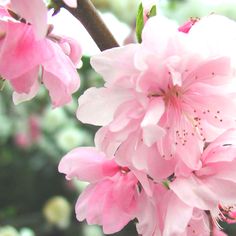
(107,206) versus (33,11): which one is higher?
(33,11)

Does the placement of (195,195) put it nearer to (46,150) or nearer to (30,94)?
(30,94)

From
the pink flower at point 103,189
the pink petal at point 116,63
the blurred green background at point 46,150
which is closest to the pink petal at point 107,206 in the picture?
the pink flower at point 103,189

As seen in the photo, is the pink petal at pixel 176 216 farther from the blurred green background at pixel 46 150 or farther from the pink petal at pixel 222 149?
the blurred green background at pixel 46 150

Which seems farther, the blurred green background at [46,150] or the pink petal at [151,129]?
the blurred green background at [46,150]

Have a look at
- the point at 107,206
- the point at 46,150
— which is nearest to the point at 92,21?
the point at 107,206

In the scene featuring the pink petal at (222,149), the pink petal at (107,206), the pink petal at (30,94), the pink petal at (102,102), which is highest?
the pink petal at (102,102)

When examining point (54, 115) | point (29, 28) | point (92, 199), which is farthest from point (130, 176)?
point (54, 115)
